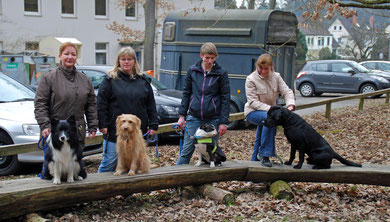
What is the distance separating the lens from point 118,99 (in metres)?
5.08

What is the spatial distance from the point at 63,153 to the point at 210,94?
1947mm

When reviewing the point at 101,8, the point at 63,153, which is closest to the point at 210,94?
the point at 63,153

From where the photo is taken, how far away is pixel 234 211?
5406 millimetres

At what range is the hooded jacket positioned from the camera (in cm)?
466

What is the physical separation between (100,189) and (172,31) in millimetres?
9244

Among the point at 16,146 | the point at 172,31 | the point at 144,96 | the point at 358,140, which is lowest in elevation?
the point at 358,140


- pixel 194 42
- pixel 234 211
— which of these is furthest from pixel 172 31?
pixel 234 211

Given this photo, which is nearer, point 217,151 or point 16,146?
point 217,151

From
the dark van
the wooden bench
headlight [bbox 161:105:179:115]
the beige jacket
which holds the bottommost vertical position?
the wooden bench

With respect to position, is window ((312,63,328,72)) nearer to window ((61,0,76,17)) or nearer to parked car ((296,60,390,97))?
parked car ((296,60,390,97))

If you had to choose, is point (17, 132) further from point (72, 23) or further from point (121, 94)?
point (72, 23)

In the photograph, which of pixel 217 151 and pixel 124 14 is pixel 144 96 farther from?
pixel 124 14

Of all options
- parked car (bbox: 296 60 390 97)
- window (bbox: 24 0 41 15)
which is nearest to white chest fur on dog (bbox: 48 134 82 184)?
parked car (bbox: 296 60 390 97)

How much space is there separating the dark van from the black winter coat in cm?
644
